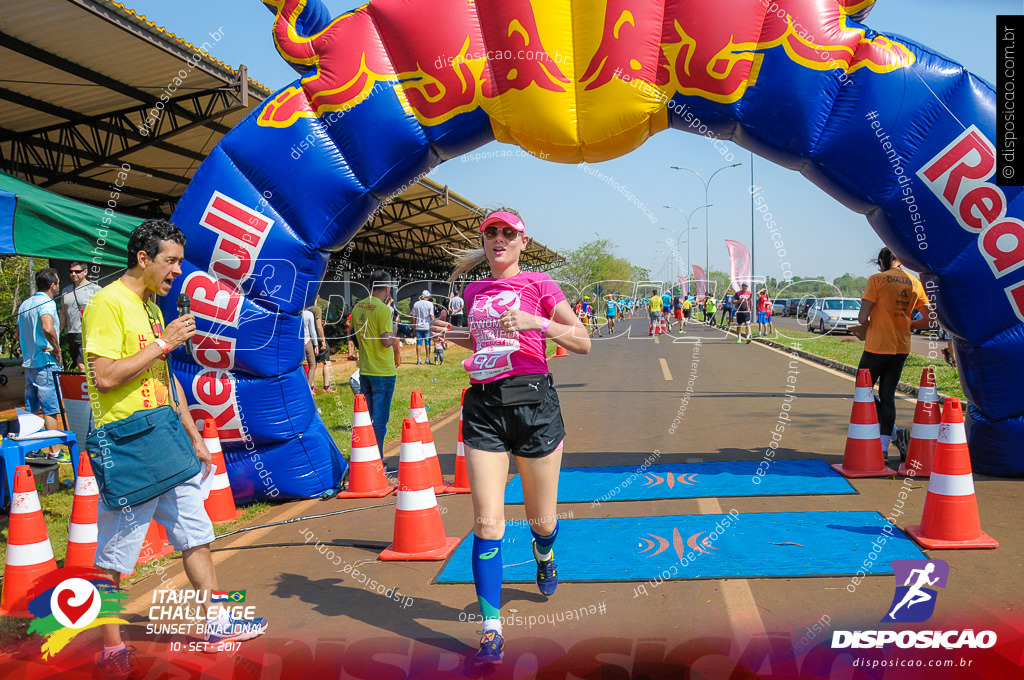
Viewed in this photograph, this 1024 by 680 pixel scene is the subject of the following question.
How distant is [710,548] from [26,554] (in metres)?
4.02

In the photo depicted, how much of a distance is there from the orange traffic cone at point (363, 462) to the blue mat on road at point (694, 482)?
1.20m

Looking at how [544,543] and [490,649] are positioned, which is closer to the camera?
[490,649]

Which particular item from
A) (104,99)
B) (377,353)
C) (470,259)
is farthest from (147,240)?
(104,99)

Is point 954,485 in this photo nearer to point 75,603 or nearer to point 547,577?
point 547,577

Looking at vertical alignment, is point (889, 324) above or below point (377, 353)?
above

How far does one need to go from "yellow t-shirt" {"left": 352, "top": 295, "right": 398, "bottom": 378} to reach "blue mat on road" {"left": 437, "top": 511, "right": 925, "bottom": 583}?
2.27 m

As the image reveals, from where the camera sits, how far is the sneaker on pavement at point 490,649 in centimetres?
312

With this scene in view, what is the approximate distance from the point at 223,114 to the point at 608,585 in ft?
36.2

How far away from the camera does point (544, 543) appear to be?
12.2 feet

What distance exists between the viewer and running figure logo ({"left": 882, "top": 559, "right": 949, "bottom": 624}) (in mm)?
3527

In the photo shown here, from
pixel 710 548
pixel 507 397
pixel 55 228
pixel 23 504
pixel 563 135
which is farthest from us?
pixel 55 228

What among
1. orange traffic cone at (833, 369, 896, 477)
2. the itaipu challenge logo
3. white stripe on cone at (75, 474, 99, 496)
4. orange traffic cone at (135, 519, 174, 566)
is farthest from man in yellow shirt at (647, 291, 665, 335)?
the itaipu challenge logo

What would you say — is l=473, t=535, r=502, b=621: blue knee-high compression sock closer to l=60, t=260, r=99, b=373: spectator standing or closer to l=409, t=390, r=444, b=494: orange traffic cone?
l=409, t=390, r=444, b=494: orange traffic cone

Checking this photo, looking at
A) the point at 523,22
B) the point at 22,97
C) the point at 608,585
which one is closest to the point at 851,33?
the point at 523,22
